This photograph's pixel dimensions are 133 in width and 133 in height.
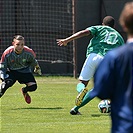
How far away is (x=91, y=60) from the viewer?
10.3 m

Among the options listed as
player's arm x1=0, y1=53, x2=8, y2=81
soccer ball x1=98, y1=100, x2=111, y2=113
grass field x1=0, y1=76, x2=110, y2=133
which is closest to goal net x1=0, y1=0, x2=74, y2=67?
grass field x1=0, y1=76, x2=110, y2=133

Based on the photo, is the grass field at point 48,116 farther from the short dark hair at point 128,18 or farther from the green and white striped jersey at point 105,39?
the short dark hair at point 128,18

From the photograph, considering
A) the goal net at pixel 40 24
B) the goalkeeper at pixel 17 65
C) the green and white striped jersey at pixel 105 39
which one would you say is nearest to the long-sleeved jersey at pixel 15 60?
the goalkeeper at pixel 17 65

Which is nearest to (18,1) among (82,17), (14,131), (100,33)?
(82,17)

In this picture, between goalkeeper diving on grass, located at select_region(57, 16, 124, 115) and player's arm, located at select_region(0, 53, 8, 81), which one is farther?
player's arm, located at select_region(0, 53, 8, 81)

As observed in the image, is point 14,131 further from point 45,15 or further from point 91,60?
point 45,15

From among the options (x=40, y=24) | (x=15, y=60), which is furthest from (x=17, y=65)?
(x=40, y=24)

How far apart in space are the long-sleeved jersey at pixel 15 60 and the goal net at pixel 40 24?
31.2 ft

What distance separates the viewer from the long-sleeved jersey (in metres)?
11.7

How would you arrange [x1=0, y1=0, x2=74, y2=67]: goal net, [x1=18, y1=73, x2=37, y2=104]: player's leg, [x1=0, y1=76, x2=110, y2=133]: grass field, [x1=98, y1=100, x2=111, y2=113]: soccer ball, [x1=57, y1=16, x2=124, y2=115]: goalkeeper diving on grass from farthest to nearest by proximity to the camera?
[x1=0, y1=0, x2=74, y2=67]: goal net → [x1=18, y1=73, x2=37, y2=104]: player's leg → [x1=98, y1=100, x2=111, y2=113]: soccer ball → [x1=57, y1=16, x2=124, y2=115]: goalkeeper diving on grass → [x1=0, y1=76, x2=110, y2=133]: grass field

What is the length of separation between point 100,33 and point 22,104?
2.74 metres

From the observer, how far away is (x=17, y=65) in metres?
12.0

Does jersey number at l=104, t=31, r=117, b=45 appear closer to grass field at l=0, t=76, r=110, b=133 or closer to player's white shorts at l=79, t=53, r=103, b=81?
player's white shorts at l=79, t=53, r=103, b=81

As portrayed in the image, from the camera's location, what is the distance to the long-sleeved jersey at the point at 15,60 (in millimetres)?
11719
